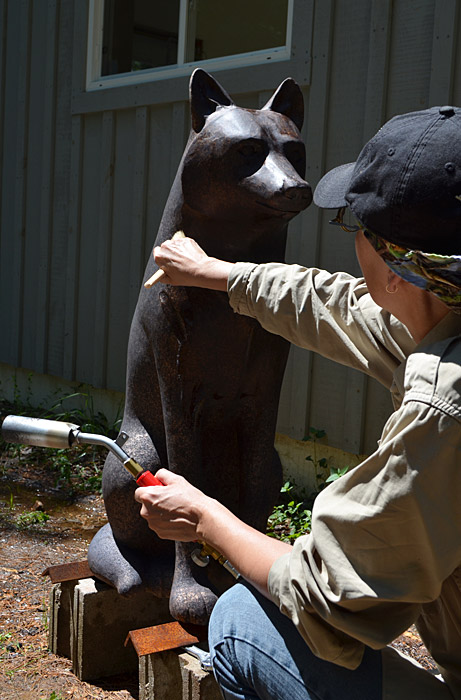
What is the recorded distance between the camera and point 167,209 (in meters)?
2.71

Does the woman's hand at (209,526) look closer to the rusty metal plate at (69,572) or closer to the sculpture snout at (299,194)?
the sculpture snout at (299,194)

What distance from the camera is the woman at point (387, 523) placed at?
1.32m

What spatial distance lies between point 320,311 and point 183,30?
410 cm

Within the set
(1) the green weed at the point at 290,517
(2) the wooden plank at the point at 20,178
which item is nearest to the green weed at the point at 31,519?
(1) the green weed at the point at 290,517

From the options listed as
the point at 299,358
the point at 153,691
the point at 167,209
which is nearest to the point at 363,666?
the point at 153,691

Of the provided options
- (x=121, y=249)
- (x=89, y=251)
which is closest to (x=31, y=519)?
(x=121, y=249)

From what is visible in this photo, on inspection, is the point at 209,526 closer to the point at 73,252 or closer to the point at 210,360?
the point at 210,360

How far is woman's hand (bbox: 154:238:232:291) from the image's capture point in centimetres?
225

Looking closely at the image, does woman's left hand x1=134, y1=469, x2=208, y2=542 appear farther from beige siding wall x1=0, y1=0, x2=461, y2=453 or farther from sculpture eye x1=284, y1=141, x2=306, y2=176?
beige siding wall x1=0, y1=0, x2=461, y2=453

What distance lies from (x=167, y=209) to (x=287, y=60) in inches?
97.9

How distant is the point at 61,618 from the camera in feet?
10.0

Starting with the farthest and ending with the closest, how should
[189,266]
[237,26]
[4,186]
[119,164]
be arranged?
[4,186] < [119,164] < [237,26] < [189,266]

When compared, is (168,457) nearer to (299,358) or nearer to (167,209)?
(167,209)

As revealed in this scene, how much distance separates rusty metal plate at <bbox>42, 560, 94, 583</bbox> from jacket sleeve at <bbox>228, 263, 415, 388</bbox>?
4.65 ft
